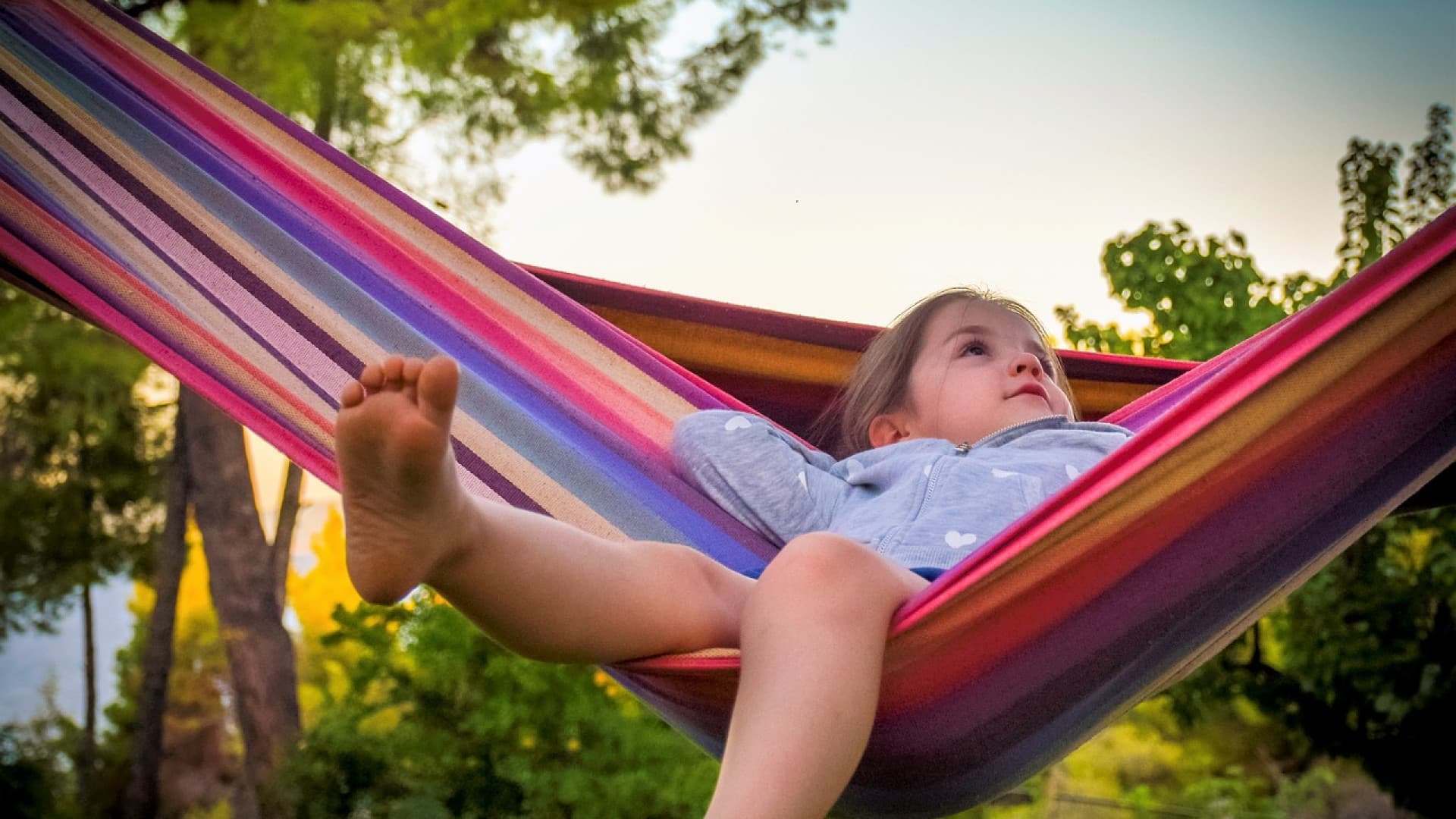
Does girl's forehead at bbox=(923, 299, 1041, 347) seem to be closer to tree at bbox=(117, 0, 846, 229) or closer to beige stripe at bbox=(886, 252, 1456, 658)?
beige stripe at bbox=(886, 252, 1456, 658)

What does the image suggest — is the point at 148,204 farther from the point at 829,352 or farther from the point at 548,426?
the point at 829,352

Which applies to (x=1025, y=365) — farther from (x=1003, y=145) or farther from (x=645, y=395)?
(x=1003, y=145)

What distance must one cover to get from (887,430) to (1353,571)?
6.28 ft

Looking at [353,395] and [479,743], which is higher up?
[479,743]

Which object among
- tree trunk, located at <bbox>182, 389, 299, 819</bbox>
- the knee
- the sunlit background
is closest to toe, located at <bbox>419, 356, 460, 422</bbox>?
the knee

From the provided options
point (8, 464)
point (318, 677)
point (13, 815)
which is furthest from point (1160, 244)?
point (8, 464)

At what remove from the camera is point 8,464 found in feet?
22.5

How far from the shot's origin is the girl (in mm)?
946

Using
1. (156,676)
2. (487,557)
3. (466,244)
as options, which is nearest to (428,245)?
(466,244)

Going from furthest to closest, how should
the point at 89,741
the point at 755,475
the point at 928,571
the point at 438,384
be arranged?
the point at 89,741, the point at 755,475, the point at 928,571, the point at 438,384

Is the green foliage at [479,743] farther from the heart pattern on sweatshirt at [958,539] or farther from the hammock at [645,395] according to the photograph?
the heart pattern on sweatshirt at [958,539]

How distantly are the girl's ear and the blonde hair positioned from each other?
1cm

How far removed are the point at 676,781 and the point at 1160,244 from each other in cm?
177

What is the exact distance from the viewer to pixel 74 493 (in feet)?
22.2
